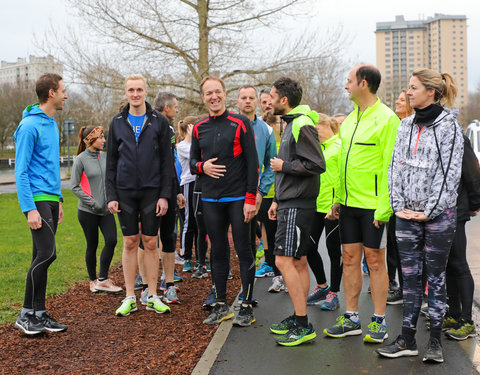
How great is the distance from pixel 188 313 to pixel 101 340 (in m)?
1.13

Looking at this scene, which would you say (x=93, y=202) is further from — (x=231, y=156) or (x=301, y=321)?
(x=301, y=321)

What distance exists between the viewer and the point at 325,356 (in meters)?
4.62

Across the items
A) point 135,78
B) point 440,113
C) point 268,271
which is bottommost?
point 268,271

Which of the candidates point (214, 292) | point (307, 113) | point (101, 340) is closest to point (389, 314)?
point (214, 292)

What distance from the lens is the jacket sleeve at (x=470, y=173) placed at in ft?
15.6

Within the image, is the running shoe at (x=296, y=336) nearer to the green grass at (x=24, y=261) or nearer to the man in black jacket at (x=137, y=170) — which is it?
the man in black jacket at (x=137, y=170)

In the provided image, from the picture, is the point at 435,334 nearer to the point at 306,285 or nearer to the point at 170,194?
the point at 306,285

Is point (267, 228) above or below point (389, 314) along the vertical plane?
above

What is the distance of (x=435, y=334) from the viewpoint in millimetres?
4453

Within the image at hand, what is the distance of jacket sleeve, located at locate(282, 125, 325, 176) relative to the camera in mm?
4895

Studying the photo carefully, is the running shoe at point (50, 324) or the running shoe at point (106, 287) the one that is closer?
the running shoe at point (50, 324)

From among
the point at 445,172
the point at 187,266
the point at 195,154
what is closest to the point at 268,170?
the point at 195,154

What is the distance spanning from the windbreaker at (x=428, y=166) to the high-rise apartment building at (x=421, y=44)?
447ft

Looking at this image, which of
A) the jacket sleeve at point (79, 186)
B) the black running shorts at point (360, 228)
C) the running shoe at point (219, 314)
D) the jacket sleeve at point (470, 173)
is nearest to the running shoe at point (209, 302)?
the running shoe at point (219, 314)
